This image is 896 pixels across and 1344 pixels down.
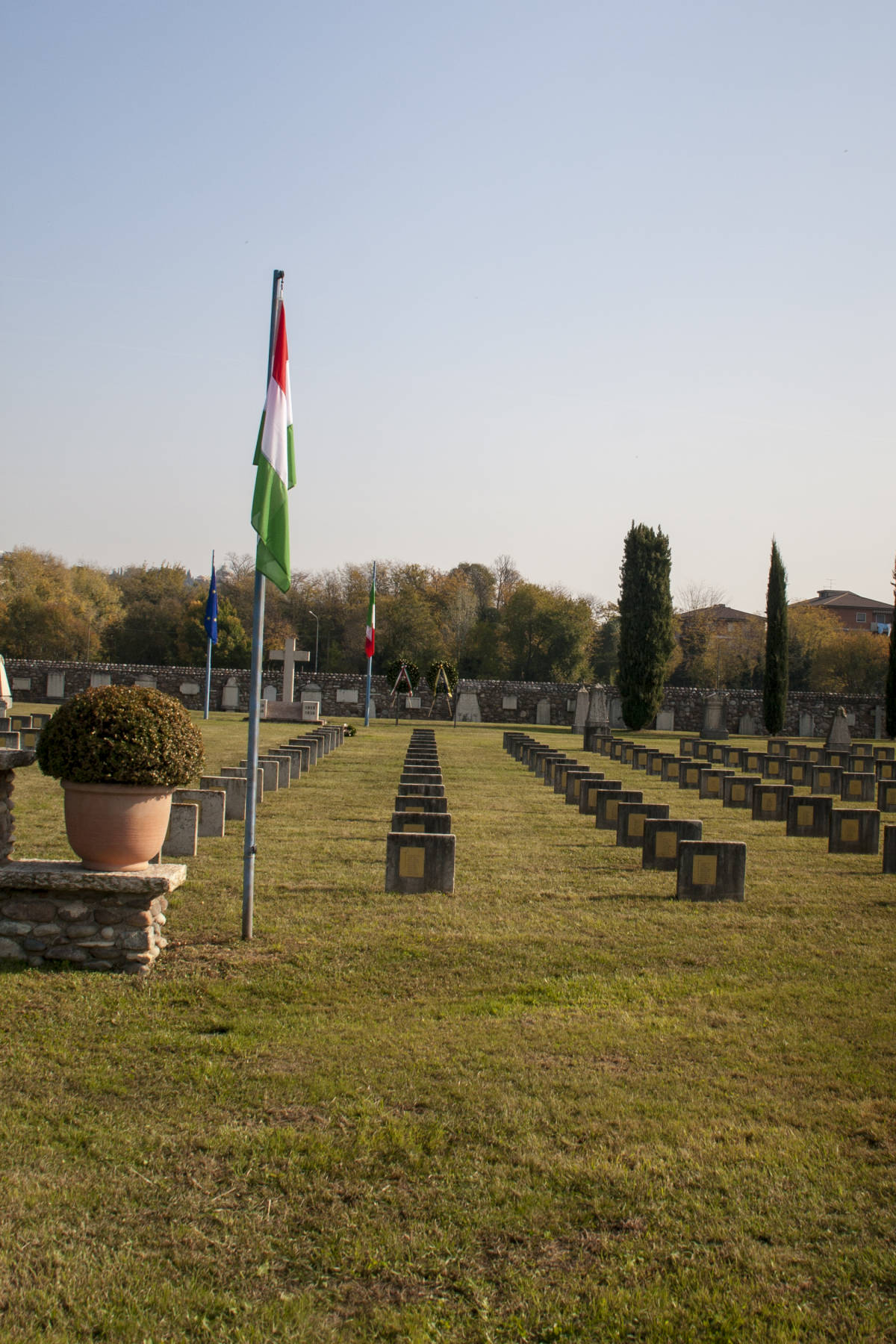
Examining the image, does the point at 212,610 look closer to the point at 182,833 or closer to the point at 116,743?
the point at 182,833

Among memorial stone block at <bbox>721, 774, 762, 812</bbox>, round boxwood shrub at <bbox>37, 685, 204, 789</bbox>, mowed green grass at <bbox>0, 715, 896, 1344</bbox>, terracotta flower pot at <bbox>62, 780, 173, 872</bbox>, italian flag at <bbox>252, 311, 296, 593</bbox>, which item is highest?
italian flag at <bbox>252, 311, 296, 593</bbox>

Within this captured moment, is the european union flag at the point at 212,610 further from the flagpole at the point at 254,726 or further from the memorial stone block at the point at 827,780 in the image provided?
the flagpole at the point at 254,726

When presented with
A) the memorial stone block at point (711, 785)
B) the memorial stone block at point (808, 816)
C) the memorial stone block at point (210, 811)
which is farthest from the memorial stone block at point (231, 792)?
the memorial stone block at point (711, 785)

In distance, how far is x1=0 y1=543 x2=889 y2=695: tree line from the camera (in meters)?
68.9

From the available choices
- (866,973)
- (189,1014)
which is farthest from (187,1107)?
(866,973)

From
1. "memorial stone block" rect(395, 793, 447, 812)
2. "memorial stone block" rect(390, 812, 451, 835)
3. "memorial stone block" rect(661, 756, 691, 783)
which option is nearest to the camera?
"memorial stone block" rect(390, 812, 451, 835)

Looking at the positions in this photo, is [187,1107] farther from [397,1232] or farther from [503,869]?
[503,869]

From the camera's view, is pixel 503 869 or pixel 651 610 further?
pixel 651 610

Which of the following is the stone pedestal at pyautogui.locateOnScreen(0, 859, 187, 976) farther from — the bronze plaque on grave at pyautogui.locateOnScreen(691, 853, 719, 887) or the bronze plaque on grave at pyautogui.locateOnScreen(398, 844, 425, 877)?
the bronze plaque on grave at pyautogui.locateOnScreen(691, 853, 719, 887)

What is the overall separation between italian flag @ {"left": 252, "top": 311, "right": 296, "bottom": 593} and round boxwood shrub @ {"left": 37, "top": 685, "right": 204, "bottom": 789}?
1355 millimetres

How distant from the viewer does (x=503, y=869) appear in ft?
35.6

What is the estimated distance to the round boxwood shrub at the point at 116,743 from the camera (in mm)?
6512

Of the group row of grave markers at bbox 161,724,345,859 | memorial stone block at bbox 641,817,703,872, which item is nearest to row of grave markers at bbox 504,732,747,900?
memorial stone block at bbox 641,817,703,872

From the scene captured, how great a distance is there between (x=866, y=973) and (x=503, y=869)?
420 cm
